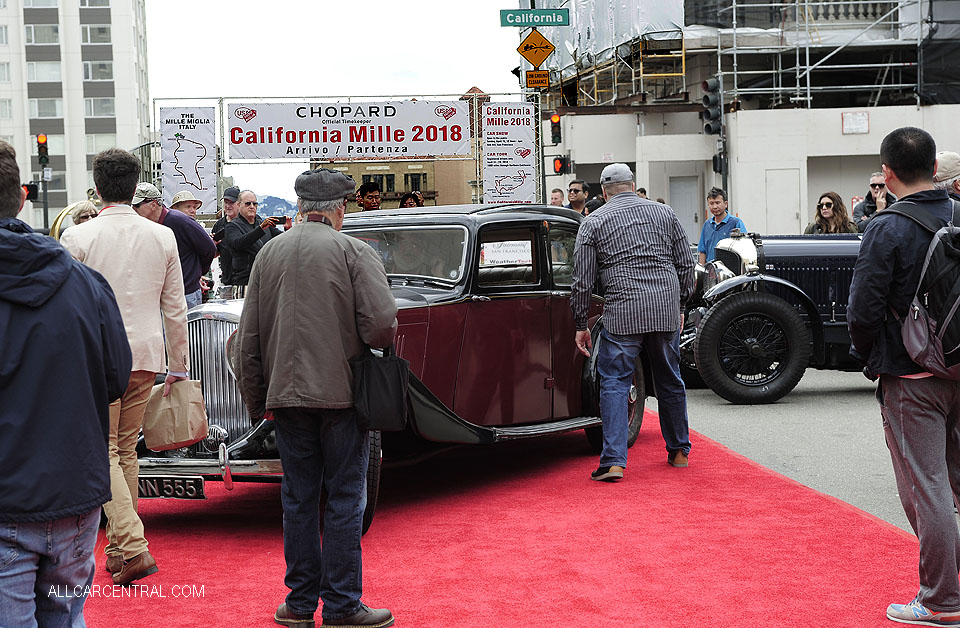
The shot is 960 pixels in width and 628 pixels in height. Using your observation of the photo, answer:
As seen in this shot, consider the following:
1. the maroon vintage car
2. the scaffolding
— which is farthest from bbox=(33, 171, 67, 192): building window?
the maroon vintage car

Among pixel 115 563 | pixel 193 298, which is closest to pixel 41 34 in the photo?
pixel 193 298

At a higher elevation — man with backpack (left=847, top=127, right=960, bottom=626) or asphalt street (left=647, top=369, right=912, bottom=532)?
man with backpack (left=847, top=127, right=960, bottom=626)

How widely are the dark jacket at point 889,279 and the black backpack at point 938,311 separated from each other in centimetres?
4

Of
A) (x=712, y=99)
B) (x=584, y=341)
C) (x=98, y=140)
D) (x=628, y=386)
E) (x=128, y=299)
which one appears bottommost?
(x=628, y=386)

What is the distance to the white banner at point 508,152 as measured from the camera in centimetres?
1680

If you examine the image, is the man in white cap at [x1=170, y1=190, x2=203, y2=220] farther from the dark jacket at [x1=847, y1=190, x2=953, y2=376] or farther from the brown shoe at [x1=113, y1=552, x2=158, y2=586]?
the dark jacket at [x1=847, y1=190, x2=953, y2=376]

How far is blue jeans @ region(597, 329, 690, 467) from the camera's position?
23.2 ft

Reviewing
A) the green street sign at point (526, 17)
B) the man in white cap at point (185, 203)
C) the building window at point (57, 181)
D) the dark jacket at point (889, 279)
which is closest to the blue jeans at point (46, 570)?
the dark jacket at point (889, 279)

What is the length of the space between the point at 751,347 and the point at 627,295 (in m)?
3.55

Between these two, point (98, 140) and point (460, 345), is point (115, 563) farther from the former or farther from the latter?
point (98, 140)

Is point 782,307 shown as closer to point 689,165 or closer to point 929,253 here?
point 929,253

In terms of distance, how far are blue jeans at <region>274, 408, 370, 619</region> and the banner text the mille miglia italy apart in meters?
12.5

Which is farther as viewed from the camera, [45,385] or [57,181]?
[57,181]

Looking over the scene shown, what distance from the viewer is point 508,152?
55.6ft
